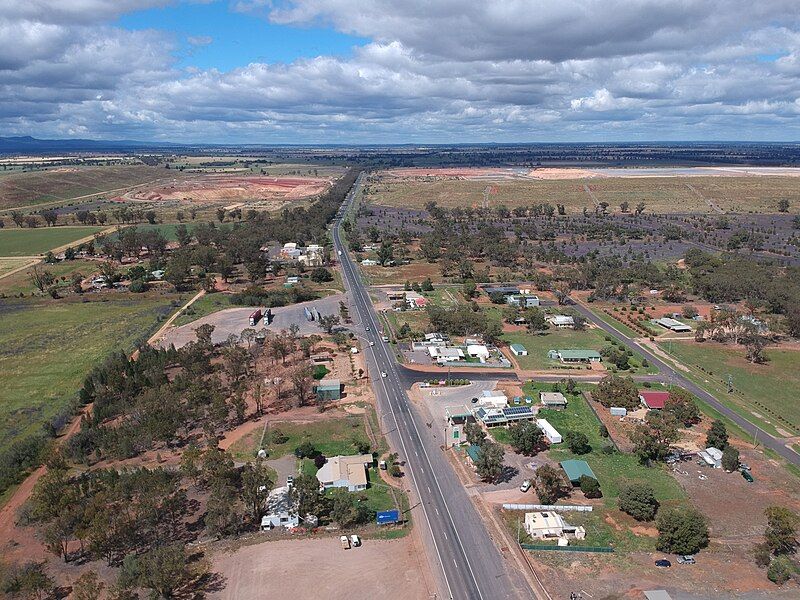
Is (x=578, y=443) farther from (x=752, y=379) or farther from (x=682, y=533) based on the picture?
(x=752, y=379)

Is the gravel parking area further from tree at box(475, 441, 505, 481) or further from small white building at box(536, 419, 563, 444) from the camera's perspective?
tree at box(475, 441, 505, 481)

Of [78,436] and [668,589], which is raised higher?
[78,436]

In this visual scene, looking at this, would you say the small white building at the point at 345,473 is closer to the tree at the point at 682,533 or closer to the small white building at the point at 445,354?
the tree at the point at 682,533

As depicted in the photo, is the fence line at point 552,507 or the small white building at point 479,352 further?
the small white building at point 479,352

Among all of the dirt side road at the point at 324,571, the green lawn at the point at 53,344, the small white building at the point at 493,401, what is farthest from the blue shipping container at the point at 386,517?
the green lawn at the point at 53,344

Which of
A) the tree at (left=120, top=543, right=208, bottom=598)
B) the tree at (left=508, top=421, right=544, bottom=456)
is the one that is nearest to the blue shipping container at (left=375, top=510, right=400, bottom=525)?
the tree at (left=120, top=543, right=208, bottom=598)

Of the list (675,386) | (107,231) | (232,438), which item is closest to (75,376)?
(232,438)

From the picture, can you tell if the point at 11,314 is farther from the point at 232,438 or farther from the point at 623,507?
the point at 623,507
